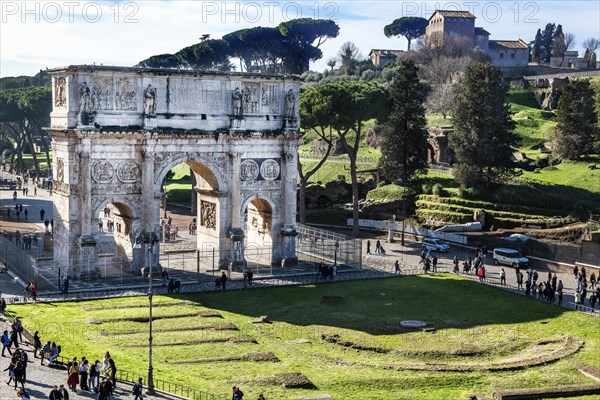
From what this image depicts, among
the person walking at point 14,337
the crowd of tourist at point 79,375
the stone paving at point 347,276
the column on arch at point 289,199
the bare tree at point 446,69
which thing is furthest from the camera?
the bare tree at point 446,69

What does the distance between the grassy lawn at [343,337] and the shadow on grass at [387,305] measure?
0.20 ft

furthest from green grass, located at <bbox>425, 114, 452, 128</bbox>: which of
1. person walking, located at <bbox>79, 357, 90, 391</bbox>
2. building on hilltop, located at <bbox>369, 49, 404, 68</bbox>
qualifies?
person walking, located at <bbox>79, 357, 90, 391</bbox>

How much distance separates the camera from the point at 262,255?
60969mm

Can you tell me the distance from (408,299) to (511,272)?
12180 millimetres

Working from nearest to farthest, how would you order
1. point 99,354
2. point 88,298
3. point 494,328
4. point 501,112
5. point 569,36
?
point 99,354, point 494,328, point 88,298, point 501,112, point 569,36

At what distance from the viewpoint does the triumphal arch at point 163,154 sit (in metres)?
53.0

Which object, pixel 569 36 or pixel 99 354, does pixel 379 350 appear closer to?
pixel 99 354

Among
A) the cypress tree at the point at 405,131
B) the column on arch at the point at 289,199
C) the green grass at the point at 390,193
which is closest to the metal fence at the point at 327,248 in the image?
the column on arch at the point at 289,199

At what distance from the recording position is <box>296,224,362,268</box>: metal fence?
60.0 meters

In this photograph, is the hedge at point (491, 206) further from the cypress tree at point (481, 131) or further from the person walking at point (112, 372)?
the person walking at point (112, 372)

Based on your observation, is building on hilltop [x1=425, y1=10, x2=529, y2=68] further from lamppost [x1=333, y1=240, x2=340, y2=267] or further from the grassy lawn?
the grassy lawn

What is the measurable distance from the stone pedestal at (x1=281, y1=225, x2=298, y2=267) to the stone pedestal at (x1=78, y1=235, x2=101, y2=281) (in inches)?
509

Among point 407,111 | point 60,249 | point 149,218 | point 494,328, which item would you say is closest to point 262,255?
point 149,218

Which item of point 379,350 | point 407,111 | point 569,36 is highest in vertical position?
point 569,36
